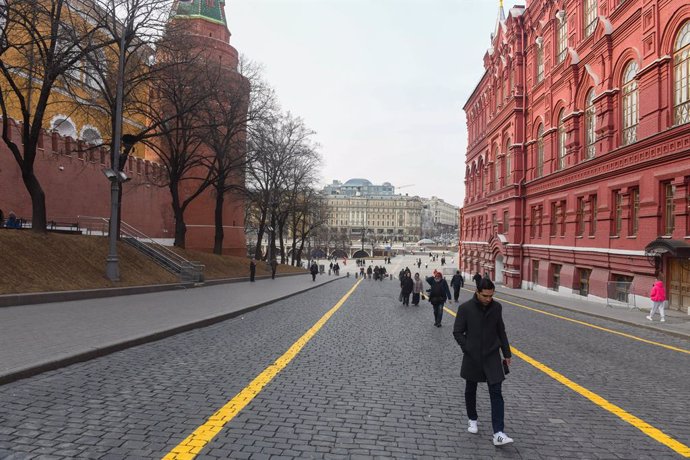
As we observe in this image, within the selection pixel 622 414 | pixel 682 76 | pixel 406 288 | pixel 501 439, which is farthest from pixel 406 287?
pixel 501 439

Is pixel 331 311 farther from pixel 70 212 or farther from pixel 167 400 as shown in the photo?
pixel 70 212

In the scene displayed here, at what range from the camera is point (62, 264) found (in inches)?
708

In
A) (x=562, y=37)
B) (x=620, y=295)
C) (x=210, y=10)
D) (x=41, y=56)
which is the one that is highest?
(x=210, y=10)

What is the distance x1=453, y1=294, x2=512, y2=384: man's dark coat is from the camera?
4723 mm

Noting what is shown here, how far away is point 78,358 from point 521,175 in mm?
33746

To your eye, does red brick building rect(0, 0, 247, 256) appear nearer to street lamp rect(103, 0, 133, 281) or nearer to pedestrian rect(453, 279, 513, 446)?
street lamp rect(103, 0, 133, 281)

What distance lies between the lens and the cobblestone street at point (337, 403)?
4.50 meters

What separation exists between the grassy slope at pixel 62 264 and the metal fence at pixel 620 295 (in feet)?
64.6

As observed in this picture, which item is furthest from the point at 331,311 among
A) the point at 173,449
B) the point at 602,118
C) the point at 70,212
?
the point at 70,212

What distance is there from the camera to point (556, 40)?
30750 mm

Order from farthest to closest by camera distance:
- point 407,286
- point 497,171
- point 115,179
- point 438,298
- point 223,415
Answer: point 497,171
point 407,286
point 115,179
point 438,298
point 223,415

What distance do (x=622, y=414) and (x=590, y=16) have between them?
87.6ft

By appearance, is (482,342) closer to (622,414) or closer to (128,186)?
(622,414)

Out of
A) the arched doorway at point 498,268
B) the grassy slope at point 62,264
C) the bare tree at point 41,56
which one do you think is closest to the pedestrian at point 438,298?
the grassy slope at point 62,264
